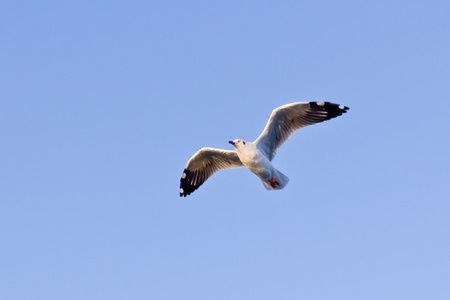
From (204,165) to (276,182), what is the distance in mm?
3001

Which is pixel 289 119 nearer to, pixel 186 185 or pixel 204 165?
pixel 204 165

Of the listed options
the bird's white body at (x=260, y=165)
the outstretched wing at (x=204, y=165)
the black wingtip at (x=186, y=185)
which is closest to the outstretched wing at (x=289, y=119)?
the bird's white body at (x=260, y=165)

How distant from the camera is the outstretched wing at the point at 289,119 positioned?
56.9ft

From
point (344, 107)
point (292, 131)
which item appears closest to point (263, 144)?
point (292, 131)

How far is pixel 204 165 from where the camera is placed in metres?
19.4

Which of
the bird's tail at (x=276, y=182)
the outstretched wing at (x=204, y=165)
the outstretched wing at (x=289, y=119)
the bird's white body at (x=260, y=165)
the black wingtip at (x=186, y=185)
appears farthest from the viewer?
the black wingtip at (x=186, y=185)

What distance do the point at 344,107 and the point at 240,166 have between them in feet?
11.6

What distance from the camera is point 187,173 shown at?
19688 millimetres

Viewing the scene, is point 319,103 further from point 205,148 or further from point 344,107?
point 205,148

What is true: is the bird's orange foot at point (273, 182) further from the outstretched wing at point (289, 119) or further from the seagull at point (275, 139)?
the outstretched wing at point (289, 119)

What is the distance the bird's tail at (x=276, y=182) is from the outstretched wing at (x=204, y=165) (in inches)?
59.2

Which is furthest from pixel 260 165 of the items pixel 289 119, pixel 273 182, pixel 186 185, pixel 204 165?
pixel 186 185

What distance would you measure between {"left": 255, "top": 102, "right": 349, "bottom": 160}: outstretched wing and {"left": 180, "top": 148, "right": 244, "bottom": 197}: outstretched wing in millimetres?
1102

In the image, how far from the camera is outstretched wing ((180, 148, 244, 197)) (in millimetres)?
18642
